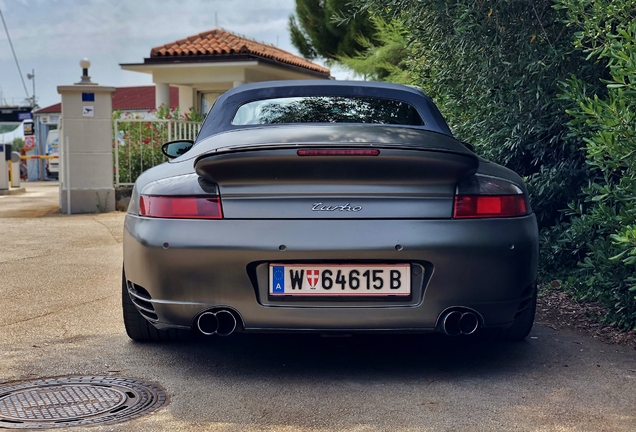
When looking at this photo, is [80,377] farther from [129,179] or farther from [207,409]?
[129,179]

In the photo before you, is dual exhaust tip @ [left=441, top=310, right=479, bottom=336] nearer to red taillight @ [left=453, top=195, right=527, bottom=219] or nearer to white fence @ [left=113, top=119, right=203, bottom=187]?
red taillight @ [left=453, top=195, right=527, bottom=219]

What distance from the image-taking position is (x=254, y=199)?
12.7 ft

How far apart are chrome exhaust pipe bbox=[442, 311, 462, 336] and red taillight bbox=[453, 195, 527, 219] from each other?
1.43ft

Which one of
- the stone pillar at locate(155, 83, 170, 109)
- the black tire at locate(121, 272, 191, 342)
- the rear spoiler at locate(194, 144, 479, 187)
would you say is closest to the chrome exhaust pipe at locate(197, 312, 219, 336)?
the rear spoiler at locate(194, 144, 479, 187)

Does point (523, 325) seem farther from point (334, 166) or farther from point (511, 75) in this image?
point (511, 75)

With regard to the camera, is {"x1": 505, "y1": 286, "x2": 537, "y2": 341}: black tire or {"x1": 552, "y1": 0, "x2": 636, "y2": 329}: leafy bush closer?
{"x1": 552, "y1": 0, "x2": 636, "y2": 329}: leafy bush

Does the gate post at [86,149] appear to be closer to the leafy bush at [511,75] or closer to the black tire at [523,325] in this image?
the leafy bush at [511,75]

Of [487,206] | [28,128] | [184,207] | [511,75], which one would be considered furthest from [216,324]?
[28,128]

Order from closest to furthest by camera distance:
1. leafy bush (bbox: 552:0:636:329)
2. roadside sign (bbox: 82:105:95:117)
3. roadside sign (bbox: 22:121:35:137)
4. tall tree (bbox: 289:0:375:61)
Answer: leafy bush (bbox: 552:0:636:329), roadside sign (bbox: 82:105:95:117), tall tree (bbox: 289:0:375:61), roadside sign (bbox: 22:121:35:137)

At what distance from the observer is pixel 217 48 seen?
24.4 meters

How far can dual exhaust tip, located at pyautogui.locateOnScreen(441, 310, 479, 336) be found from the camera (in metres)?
3.93

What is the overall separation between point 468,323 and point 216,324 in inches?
44.0

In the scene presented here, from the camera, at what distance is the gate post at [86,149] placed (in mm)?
13828

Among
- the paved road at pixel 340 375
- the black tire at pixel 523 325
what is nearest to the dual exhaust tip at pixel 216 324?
the paved road at pixel 340 375
